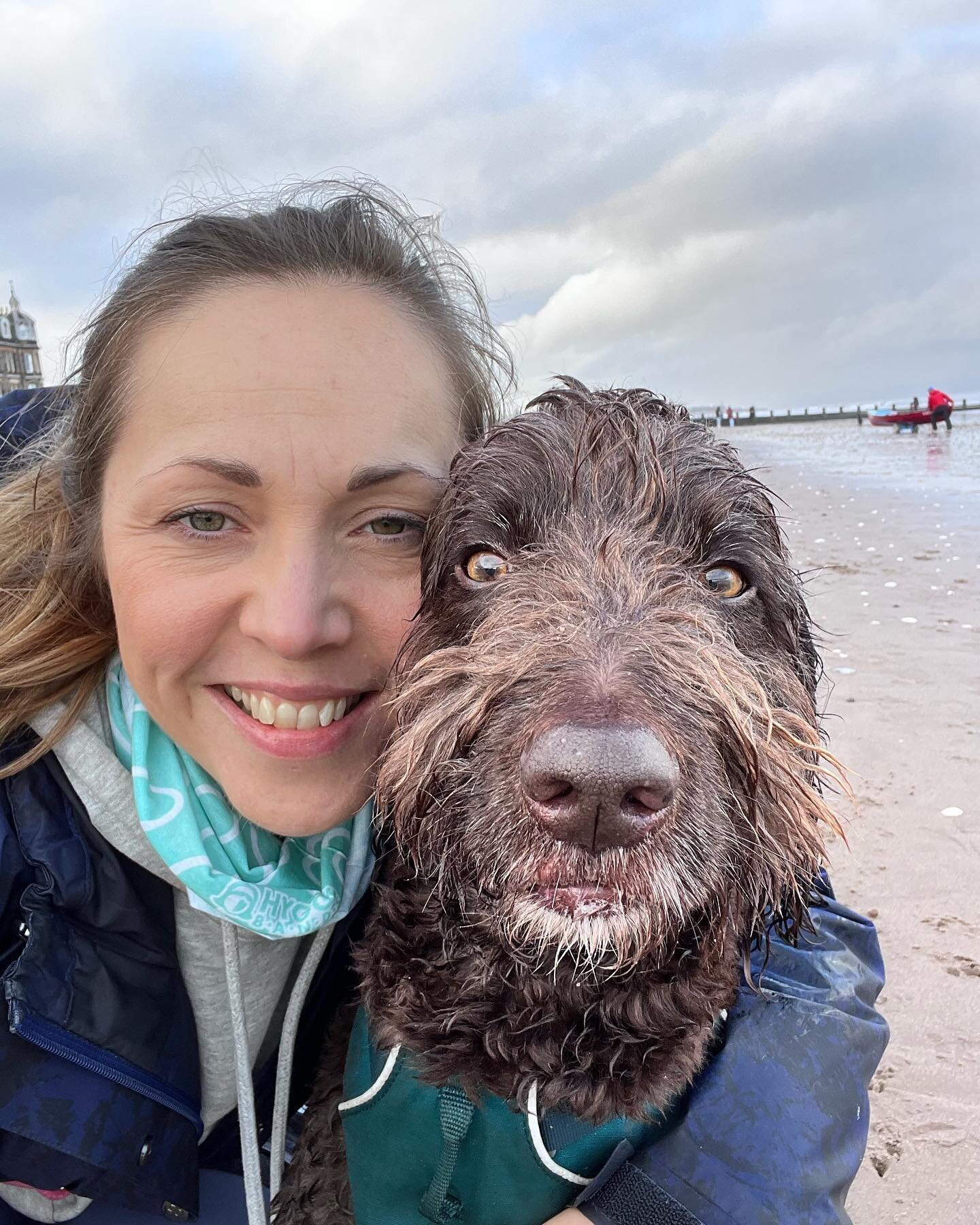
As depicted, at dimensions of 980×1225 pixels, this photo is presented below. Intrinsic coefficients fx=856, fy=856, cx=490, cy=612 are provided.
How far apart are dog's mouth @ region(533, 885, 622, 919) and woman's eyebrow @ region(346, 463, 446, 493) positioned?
118 cm

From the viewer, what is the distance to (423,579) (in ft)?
8.63

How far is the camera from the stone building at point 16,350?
8581 cm

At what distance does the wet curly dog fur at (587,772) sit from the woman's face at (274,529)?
172mm

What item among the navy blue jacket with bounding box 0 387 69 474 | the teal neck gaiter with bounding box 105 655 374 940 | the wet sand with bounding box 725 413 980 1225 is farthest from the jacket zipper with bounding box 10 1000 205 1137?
the wet sand with bounding box 725 413 980 1225

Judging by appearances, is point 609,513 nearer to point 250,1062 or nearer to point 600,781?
point 600,781

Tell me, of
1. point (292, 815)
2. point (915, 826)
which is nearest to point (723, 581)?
point (292, 815)

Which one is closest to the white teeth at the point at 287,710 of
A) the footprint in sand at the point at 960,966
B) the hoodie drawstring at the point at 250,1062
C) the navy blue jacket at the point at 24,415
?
the hoodie drawstring at the point at 250,1062

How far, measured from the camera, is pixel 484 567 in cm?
254

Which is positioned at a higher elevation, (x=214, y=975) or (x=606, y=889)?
(x=606, y=889)

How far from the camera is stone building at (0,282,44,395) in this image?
85.8 metres

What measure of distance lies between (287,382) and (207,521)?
1.51ft

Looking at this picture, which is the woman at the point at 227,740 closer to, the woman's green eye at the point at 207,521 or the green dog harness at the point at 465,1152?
the woman's green eye at the point at 207,521

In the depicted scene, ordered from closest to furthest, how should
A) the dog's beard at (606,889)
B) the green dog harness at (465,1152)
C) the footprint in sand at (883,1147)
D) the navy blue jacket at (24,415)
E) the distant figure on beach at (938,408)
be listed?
the dog's beard at (606,889) < the green dog harness at (465,1152) < the footprint in sand at (883,1147) < the navy blue jacket at (24,415) < the distant figure on beach at (938,408)

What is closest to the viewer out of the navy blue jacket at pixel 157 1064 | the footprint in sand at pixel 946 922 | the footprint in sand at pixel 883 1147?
the navy blue jacket at pixel 157 1064
